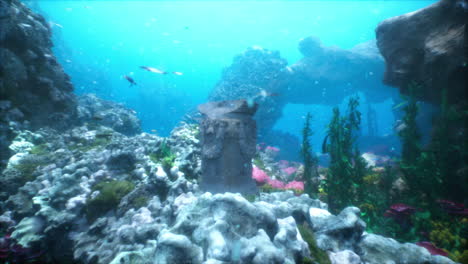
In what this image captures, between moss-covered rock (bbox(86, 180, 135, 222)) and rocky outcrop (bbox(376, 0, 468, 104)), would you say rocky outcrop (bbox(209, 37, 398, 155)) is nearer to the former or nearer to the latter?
rocky outcrop (bbox(376, 0, 468, 104))

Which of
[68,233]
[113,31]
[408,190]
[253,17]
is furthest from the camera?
[113,31]

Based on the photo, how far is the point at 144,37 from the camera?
90.3 meters

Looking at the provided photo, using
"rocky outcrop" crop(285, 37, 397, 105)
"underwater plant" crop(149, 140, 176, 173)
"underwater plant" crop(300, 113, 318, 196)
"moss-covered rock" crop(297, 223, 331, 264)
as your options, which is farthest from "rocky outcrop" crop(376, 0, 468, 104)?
"rocky outcrop" crop(285, 37, 397, 105)

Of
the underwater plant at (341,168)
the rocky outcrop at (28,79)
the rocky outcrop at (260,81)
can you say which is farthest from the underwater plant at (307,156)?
the rocky outcrop at (260,81)

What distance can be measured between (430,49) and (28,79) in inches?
666

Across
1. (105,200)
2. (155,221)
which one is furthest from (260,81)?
(155,221)

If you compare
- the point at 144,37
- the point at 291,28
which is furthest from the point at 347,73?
the point at 144,37

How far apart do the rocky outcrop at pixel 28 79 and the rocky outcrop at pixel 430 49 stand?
49.8ft

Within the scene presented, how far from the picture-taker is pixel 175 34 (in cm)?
8806

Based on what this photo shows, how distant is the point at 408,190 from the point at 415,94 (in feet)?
10.2

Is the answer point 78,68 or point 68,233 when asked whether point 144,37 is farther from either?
point 68,233

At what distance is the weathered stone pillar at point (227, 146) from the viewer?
5148 mm

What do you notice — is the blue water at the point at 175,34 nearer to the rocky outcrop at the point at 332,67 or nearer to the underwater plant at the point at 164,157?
the rocky outcrop at the point at 332,67

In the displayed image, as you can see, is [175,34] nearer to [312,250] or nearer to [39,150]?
[39,150]
